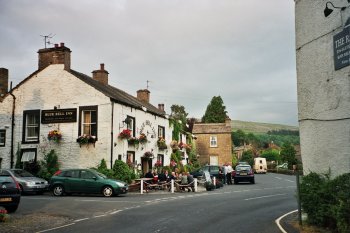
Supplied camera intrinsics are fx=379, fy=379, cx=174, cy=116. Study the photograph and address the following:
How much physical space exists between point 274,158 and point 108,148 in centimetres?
6591

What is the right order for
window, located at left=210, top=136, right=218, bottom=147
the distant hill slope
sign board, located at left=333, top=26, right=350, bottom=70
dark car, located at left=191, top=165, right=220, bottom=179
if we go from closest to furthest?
sign board, located at left=333, top=26, right=350, bottom=70 → dark car, located at left=191, top=165, right=220, bottom=179 → window, located at left=210, top=136, right=218, bottom=147 → the distant hill slope

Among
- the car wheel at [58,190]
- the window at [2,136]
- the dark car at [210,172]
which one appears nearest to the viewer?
the car wheel at [58,190]

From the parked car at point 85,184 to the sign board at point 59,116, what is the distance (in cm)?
616

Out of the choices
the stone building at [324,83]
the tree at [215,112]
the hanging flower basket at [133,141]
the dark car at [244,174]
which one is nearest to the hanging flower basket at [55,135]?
the hanging flower basket at [133,141]

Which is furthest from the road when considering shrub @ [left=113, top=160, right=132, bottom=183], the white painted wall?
the white painted wall

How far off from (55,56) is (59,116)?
177 inches

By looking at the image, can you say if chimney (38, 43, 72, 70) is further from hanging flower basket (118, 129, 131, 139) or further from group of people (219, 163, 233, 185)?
group of people (219, 163, 233, 185)

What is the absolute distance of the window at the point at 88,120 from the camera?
26.4 metres

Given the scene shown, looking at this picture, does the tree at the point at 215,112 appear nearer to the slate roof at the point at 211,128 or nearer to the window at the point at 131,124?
the slate roof at the point at 211,128

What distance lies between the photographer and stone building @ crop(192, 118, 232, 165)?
191 ft

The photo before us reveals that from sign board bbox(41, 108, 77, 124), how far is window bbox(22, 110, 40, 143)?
647 mm

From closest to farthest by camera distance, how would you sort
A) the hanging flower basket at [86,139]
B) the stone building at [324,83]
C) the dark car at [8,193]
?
the stone building at [324,83] → the dark car at [8,193] → the hanging flower basket at [86,139]

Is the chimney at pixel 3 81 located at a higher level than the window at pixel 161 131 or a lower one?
higher

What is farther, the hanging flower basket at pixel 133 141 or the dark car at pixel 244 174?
the dark car at pixel 244 174
